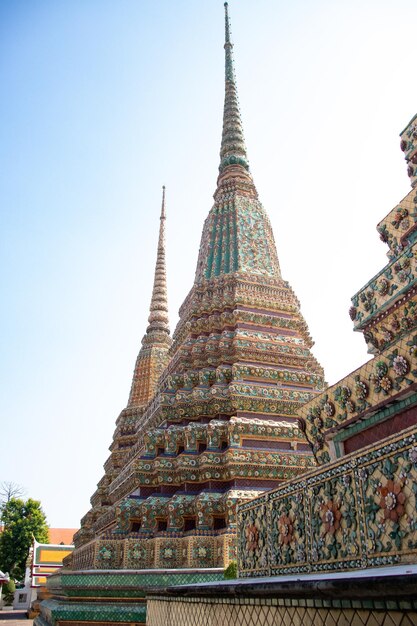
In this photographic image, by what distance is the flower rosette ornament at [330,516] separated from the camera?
4129 millimetres

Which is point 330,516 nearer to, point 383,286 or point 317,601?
point 317,601

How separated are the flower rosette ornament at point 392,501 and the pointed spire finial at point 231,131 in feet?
58.3

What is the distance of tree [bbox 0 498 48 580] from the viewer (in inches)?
1553

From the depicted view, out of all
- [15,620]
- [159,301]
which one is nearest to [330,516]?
[159,301]

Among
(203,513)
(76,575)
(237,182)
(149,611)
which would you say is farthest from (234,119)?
(149,611)

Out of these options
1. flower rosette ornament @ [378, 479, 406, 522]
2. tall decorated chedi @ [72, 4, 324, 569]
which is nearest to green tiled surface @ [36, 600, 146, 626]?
tall decorated chedi @ [72, 4, 324, 569]

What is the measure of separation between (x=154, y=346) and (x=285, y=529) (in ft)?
70.4

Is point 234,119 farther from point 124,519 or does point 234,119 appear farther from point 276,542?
point 276,542

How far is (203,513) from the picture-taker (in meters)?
11.8

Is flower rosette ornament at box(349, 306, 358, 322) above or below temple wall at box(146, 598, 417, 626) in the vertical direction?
above

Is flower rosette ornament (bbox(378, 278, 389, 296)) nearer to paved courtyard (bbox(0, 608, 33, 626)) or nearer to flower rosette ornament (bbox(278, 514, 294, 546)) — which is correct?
flower rosette ornament (bbox(278, 514, 294, 546))

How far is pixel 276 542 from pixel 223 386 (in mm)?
8869

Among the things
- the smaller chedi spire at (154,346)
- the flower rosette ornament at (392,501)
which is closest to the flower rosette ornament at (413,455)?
the flower rosette ornament at (392,501)

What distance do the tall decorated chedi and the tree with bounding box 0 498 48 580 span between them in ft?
78.7
